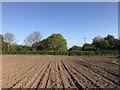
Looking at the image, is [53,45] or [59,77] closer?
[59,77]

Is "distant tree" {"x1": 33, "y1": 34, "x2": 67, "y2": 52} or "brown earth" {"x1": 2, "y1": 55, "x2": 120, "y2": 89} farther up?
"distant tree" {"x1": 33, "y1": 34, "x2": 67, "y2": 52}

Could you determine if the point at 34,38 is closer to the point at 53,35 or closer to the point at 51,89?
the point at 53,35

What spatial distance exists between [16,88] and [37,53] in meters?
64.3

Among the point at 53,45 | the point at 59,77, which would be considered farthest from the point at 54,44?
the point at 59,77

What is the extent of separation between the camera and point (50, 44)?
313 ft

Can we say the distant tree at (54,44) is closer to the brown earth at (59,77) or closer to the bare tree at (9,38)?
the bare tree at (9,38)

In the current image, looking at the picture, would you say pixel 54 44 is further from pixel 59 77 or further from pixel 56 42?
pixel 59 77

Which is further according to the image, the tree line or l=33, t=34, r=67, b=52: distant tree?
l=33, t=34, r=67, b=52: distant tree

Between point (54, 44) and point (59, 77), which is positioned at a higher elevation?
point (54, 44)

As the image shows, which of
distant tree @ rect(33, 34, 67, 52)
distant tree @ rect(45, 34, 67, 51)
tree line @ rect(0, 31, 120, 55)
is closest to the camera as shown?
tree line @ rect(0, 31, 120, 55)

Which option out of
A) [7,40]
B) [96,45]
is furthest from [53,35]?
[96,45]

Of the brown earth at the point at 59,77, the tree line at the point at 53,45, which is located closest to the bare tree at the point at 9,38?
the tree line at the point at 53,45

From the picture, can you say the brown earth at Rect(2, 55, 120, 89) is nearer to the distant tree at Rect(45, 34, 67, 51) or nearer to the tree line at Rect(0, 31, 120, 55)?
the tree line at Rect(0, 31, 120, 55)

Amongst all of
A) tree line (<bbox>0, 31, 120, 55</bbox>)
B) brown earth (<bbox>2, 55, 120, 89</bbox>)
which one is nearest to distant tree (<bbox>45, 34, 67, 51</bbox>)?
tree line (<bbox>0, 31, 120, 55</bbox>)
